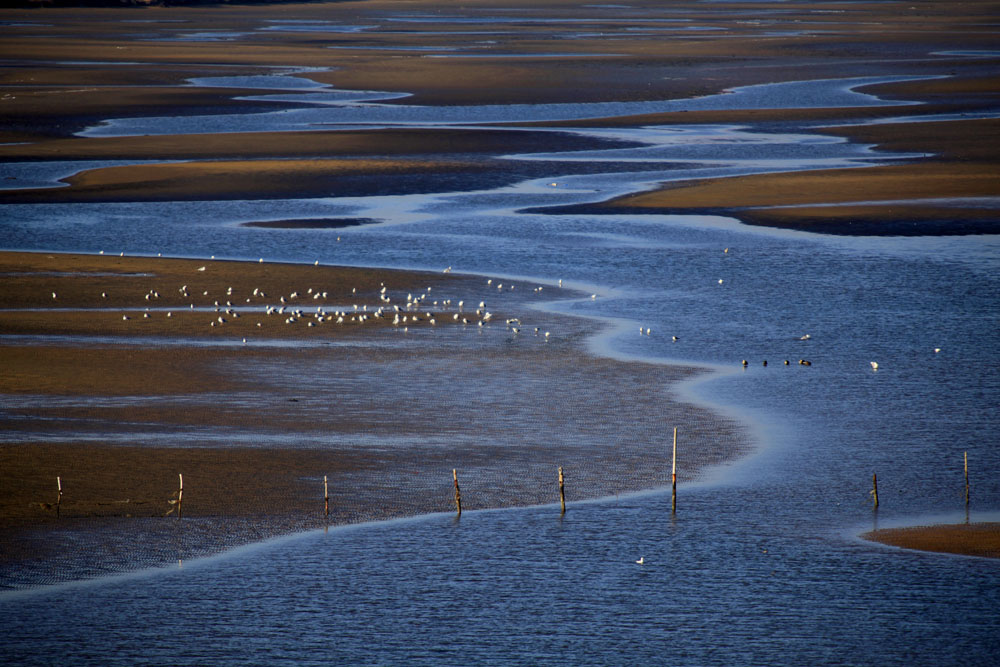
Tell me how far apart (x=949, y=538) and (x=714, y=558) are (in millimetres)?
2678

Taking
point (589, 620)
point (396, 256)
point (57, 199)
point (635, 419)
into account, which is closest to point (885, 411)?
point (635, 419)

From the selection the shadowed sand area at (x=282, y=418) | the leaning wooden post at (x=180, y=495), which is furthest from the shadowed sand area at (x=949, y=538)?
the leaning wooden post at (x=180, y=495)

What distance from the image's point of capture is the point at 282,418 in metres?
20.8

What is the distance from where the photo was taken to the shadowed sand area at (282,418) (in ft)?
55.9

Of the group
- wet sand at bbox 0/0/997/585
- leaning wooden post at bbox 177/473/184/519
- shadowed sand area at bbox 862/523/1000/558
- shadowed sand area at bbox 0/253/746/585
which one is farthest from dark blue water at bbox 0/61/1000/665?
leaning wooden post at bbox 177/473/184/519

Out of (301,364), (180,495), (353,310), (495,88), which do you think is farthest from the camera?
(495,88)

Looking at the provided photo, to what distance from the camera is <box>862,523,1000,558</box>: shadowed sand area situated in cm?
1566

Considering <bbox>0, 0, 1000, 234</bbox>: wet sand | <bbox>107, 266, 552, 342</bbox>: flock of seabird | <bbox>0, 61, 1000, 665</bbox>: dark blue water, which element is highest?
<bbox>0, 0, 1000, 234</bbox>: wet sand

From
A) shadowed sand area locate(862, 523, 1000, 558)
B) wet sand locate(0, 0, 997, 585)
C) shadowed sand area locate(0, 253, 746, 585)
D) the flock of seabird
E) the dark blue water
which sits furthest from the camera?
the flock of seabird

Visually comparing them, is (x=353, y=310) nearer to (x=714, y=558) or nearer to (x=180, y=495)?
(x=180, y=495)

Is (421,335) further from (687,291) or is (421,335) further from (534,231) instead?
(534,231)

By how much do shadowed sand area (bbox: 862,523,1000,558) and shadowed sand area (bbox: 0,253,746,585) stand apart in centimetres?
303

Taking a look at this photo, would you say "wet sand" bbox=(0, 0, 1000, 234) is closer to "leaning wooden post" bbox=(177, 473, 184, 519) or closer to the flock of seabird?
the flock of seabird

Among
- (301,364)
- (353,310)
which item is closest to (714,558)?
(301,364)
